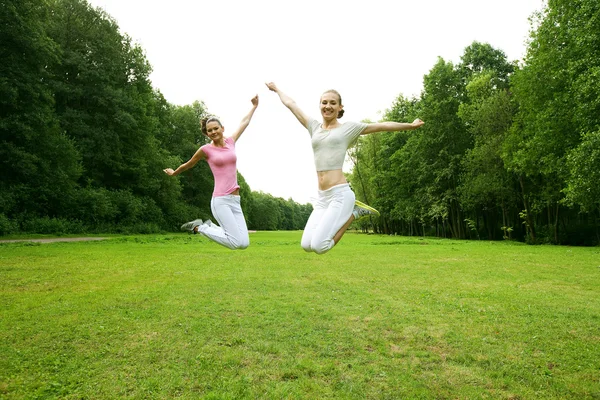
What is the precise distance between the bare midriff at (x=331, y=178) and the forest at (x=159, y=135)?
12.0m

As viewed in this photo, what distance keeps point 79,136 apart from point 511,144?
3235cm

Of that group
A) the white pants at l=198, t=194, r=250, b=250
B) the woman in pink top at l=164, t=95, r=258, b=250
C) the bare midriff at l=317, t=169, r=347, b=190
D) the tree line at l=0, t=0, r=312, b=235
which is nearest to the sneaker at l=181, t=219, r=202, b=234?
the woman in pink top at l=164, t=95, r=258, b=250

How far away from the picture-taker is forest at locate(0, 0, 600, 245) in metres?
22.6

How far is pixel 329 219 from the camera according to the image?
5059 mm

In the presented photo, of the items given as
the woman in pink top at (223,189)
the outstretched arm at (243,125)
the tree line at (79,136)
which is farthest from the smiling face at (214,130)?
the tree line at (79,136)

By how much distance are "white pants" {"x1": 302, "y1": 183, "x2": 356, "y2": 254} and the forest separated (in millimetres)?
11969

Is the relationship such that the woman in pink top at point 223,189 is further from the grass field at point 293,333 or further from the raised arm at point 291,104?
the grass field at point 293,333

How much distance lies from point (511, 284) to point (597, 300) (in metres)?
2.88

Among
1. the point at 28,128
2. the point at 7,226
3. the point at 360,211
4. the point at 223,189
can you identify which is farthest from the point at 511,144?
the point at 7,226

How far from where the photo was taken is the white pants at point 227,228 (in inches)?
223

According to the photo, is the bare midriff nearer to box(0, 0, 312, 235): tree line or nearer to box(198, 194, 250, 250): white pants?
box(198, 194, 250, 250): white pants

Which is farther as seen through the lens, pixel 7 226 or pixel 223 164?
pixel 7 226

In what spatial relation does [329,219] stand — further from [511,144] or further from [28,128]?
[511,144]

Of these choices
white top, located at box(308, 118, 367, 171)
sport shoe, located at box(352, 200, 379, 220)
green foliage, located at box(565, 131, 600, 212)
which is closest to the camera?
white top, located at box(308, 118, 367, 171)
